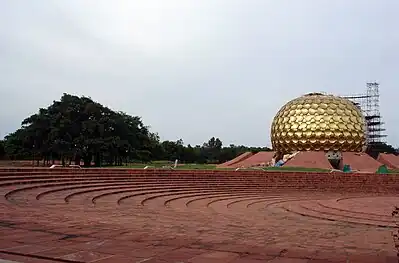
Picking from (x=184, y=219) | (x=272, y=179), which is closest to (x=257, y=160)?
(x=272, y=179)

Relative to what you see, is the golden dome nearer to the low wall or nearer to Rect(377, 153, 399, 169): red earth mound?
Rect(377, 153, 399, 169): red earth mound

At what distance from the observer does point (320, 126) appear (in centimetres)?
3394

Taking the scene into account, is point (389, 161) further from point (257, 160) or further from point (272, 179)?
point (272, 179)

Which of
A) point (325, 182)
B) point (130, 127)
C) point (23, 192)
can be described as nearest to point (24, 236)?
point (23, 192)

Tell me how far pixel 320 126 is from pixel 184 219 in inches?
1136

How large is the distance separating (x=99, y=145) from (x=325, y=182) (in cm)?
1690

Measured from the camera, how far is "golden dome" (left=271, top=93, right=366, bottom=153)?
34094mm

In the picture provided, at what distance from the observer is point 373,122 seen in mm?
53094

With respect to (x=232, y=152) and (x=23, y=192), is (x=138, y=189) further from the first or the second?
(x=232, y=152)

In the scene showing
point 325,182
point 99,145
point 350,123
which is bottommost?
point 325,182

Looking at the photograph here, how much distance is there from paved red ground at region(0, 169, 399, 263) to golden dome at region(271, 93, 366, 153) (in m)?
13.2

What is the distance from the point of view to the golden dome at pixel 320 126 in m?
34.1

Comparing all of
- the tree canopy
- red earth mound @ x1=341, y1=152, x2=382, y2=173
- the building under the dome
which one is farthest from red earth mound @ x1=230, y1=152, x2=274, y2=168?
the tree canopy

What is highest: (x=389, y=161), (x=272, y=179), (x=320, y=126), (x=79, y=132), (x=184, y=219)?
(x=320, y=126)
